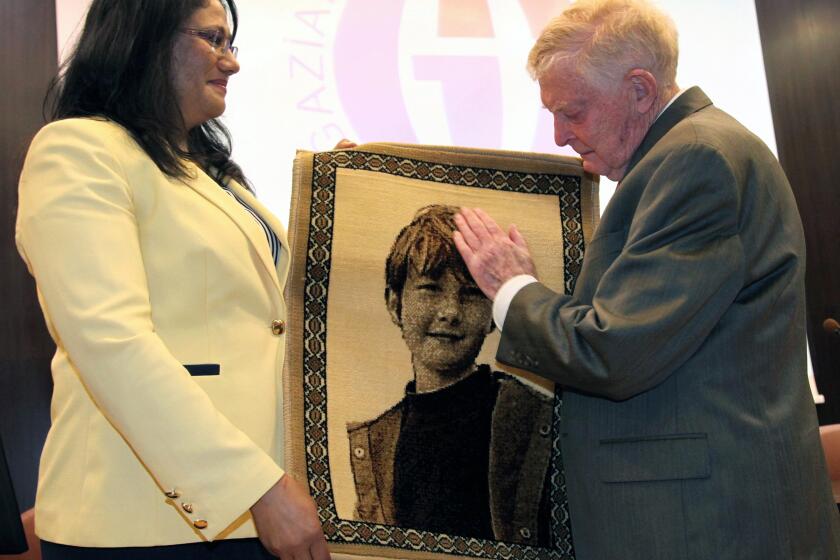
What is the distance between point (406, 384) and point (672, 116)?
767mm

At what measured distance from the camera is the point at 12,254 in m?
3.54

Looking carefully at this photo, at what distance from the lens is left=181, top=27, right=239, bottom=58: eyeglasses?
5.91 ft

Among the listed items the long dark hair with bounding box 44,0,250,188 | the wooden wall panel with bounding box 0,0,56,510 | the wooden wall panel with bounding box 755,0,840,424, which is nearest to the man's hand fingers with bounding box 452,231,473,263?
the long dark hair with bounding box 44,0,250,188

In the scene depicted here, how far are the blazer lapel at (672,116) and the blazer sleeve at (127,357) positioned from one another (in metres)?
0.96

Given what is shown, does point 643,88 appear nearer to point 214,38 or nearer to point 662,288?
point 662,288

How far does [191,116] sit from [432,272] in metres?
0.59

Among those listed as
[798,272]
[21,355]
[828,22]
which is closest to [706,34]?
[828,22]

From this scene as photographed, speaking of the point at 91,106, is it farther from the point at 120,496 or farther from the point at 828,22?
the point at 828,22

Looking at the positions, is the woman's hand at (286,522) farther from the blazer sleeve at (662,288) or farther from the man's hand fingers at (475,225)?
the man's hand fingers at (475,225)

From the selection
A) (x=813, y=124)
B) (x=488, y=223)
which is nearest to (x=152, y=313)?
(x=488, y=223)

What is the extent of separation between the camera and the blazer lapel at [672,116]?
6.00 feet

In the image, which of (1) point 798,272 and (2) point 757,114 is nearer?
Answer: (1) point 798,272

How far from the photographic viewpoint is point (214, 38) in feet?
6.02

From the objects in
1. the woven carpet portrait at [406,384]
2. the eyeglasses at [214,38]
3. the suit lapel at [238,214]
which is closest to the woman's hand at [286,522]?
the woven carpet portrait at [406,384]
